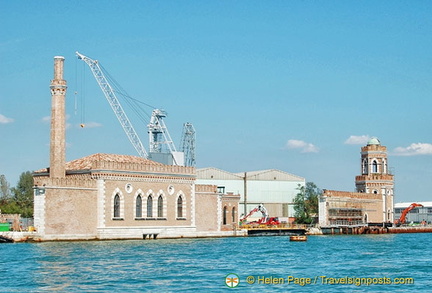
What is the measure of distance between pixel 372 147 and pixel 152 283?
114860mm

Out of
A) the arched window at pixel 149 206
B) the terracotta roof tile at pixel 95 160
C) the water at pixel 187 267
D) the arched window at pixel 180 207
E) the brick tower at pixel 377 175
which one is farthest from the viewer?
the brick tower at pixel 377 175

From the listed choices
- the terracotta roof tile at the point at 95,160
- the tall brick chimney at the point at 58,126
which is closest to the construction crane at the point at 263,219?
the terracotta roof tile at the point at 95,160

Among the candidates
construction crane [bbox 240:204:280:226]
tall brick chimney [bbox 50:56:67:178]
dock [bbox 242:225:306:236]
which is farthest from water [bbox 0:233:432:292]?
construction crane [bbox 240:204:280:226]

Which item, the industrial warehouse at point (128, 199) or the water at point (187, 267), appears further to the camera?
the industrial warehouse at point (128, 199)

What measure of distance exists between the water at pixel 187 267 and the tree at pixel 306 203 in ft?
198

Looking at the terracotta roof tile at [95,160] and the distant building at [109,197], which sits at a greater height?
the terracotta roof tile at [95,160]

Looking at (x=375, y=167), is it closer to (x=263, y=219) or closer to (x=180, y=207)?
(x=263, y=219)

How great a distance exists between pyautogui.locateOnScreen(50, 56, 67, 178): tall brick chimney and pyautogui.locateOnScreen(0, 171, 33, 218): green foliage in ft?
130

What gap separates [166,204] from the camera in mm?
99562

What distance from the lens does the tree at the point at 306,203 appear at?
469 ft

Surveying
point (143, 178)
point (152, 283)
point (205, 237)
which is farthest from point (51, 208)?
point (152, 283)

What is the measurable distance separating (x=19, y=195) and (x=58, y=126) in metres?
58.3

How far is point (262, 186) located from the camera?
15175 cm

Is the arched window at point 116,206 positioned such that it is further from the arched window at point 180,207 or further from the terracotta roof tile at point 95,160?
the arched window at point 180,207
